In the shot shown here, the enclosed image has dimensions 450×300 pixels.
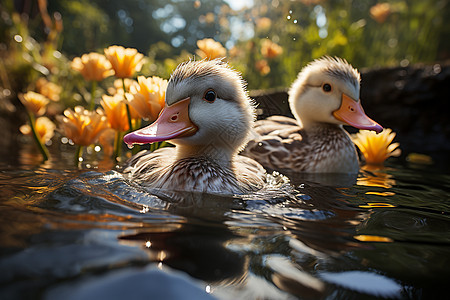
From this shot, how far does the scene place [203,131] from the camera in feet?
7.73

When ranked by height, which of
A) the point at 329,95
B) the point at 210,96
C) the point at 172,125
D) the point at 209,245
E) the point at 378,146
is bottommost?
the point at 209,245

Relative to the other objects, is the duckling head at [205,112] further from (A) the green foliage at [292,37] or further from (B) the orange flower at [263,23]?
(B) the orange flower at [263,23]

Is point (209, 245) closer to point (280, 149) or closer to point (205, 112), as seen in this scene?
point (205, 112)

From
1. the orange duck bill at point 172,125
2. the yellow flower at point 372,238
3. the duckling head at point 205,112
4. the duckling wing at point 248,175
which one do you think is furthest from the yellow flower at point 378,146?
the yellow flower at point 372,238

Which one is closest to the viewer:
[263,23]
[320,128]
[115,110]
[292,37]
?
[115,110]

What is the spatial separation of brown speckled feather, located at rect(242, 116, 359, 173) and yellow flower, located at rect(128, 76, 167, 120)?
1.31 metres

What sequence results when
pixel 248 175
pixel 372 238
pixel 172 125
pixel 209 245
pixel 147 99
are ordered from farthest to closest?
1. pixel 147 99
2. pixel 248 175
3. pixel 172 125
4. pixel 372 238
5. pixel 209 245

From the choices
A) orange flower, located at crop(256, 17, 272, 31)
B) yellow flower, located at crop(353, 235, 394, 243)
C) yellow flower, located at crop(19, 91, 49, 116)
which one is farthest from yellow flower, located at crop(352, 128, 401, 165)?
orange flower, located at crop(256, 17, 272, 31)

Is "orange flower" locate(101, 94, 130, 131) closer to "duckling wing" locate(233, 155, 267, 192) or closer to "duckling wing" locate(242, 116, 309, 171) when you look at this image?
"duckling wing" locate(233, 155, 267, 192)

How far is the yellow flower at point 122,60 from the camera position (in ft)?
9.64

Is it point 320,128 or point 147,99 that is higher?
point 320,128

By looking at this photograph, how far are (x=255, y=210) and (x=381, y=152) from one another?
2.63 metres

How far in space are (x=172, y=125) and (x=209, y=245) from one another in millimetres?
1032

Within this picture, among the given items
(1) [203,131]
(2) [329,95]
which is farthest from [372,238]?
(2) [329,95]
